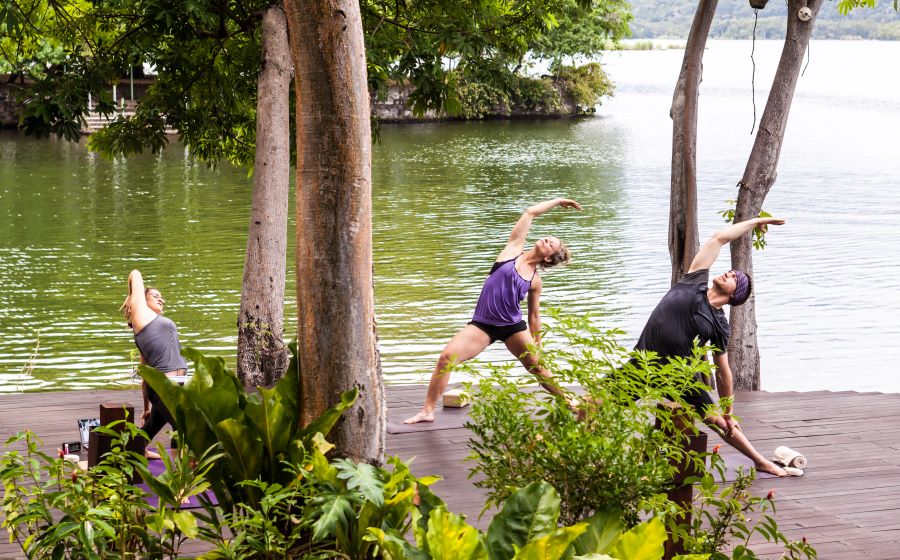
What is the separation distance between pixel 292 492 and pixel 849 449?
5147 millimetres

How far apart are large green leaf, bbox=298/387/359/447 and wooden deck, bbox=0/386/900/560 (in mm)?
1874

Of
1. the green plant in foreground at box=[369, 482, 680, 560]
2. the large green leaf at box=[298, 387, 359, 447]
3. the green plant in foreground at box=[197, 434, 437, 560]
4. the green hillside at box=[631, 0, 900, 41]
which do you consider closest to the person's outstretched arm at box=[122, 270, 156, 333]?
the large green leaf at box=[298, 387, 359, 447]

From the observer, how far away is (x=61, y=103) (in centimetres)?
1042

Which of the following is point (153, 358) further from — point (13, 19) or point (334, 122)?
point (334, 122)

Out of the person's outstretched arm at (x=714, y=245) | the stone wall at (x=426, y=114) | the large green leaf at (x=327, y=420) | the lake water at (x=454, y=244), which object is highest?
the stone wall at (x=426, y=114)

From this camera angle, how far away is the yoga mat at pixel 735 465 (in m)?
7.25

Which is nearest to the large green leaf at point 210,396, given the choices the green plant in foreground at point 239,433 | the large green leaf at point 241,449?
the green plant in foreground at point 239,433

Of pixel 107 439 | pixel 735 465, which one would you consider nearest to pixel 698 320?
pixel 735 465

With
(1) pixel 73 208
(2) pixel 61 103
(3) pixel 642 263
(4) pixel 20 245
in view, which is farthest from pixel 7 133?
(2) pixel 61 103

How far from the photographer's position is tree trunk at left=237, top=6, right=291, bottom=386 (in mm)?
9641

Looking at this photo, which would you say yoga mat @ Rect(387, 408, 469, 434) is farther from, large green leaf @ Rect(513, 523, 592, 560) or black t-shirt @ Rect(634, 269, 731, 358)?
large green leaf @ Rect(513, 523, 592, 560)

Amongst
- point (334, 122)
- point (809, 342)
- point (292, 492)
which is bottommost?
point (809, 342)

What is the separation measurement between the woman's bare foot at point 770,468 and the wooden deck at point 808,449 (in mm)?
58

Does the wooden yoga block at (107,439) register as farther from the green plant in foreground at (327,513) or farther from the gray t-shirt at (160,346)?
the gray t-shirt at (160,346)
